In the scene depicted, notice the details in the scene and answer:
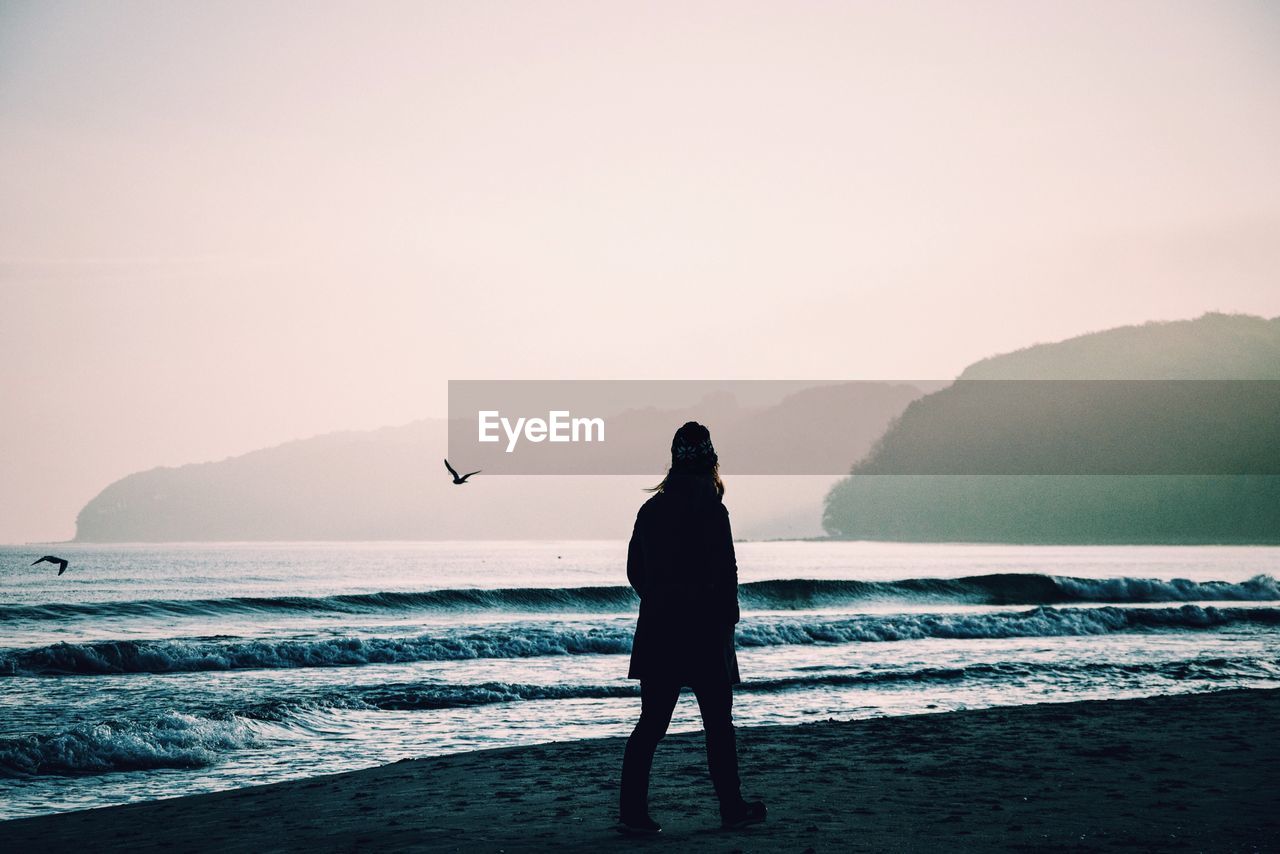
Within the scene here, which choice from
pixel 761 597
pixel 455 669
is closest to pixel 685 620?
pixel 455 669

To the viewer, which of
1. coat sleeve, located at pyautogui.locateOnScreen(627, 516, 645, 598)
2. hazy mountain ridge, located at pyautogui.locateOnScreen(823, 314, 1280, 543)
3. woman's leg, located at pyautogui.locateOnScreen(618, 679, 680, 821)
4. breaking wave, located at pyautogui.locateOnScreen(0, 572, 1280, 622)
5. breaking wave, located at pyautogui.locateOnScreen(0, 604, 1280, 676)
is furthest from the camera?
hazy mountain ridge, located at pyautogui.locateOnScreen(823, 314, 1280, 543)

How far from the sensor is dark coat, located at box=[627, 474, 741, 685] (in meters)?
5.86

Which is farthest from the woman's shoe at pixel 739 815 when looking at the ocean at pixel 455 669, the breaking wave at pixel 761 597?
the breaking wave at pixel 761 597

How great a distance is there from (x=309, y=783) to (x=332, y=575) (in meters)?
55.4

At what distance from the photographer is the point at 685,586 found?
591 cm

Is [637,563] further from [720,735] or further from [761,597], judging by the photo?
[761,597]

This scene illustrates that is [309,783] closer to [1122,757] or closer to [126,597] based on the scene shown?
[1122,757]

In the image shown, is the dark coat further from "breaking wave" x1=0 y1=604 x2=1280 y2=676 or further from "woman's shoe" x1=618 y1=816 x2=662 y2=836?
"breaking wave" x1=0 y1=604 x2=1280 y2=676

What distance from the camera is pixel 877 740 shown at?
10.1 m

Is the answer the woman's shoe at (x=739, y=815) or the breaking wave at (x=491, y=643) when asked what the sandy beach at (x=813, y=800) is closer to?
the woman's shoe at (x=739, y=815)

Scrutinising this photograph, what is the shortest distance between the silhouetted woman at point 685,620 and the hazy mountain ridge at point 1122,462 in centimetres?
15966

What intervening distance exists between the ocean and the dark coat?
292 cm

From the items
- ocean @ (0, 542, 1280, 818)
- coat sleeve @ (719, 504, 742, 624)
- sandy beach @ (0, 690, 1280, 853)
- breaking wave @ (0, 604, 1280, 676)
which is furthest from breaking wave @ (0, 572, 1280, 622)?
coat sleeve @ (719, 504, 742, 624)

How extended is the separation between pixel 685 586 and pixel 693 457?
2.42ft
